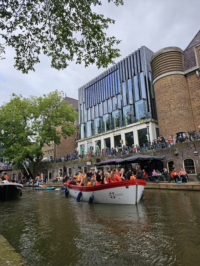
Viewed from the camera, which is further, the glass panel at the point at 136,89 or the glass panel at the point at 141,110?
the glass panel at the point at 136,89

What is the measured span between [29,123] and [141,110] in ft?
60.9

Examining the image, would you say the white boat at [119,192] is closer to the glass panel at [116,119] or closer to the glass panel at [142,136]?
the glass panel at [142,136]

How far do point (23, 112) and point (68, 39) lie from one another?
1096 inches

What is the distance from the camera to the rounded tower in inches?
961

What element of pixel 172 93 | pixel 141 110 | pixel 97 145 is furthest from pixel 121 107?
pixel 172 93

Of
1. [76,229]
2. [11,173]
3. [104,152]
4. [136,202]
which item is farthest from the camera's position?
[11,173]

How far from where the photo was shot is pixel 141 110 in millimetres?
31047

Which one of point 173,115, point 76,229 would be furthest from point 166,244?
point 173,115

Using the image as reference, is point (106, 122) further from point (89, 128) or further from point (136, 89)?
point (136, 89)

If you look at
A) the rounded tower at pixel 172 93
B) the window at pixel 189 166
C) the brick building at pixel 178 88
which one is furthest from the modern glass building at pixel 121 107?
the window at pixel 189 166

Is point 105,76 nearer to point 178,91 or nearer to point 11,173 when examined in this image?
point 178,91

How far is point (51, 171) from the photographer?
122 feet

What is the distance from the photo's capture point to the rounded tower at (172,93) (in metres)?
24.4

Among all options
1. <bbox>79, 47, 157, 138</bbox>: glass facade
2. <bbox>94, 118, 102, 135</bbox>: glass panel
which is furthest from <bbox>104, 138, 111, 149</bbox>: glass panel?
<bbox>94, 118, 102, 135</bbox>: glass panel
